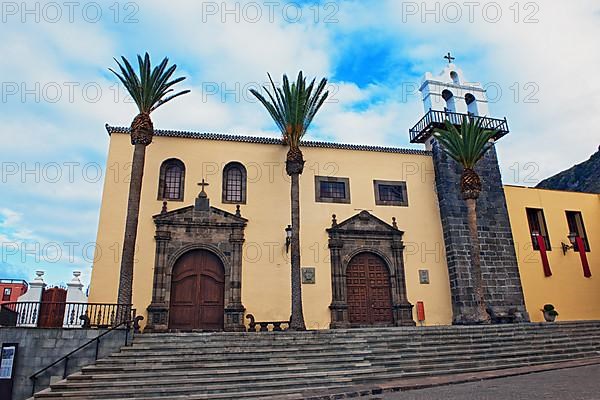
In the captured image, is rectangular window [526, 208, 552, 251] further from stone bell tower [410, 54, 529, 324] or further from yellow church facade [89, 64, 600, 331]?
stone bell tower [410, 54, 529, 324]

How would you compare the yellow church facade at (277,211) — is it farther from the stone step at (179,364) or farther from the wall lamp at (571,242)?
the wall lamp at (571,242)

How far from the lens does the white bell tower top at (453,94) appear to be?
18.7m

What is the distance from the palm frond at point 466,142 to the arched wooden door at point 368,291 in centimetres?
499

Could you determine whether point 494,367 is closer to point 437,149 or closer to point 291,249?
point 291,249

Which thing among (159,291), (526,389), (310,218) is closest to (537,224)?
(310,218)

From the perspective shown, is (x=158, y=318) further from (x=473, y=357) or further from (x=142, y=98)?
(x=473, y=357)

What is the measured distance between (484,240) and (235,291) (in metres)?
9.69

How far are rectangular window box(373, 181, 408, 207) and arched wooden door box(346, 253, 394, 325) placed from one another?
2227mm

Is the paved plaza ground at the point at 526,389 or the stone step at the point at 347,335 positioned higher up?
the stone step at the point at 347,335

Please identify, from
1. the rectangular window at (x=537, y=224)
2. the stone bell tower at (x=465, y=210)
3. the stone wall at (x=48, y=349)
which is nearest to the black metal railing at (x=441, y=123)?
the stone bell tower at (x=465, y=210)

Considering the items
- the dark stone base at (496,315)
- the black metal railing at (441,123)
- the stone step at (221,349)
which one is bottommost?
the stone step at (221,349)

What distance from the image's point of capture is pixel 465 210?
679 inches

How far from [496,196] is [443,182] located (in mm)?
2403

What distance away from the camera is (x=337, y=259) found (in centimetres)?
1557
